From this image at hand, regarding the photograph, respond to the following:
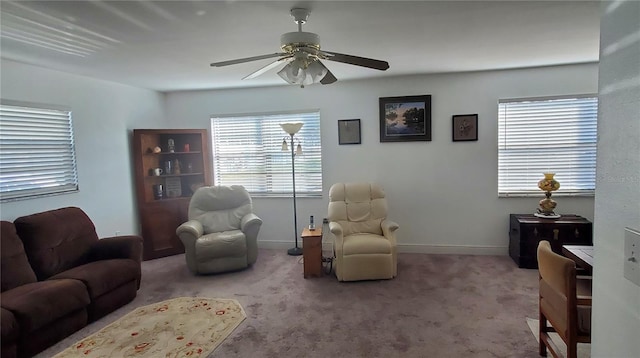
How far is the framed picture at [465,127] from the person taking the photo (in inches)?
182

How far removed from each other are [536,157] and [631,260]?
13.9 feet

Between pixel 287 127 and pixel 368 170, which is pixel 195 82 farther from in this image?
pixel 368 170

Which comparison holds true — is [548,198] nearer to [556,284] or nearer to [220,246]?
[556,284]

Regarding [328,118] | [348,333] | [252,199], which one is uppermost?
[328,118]

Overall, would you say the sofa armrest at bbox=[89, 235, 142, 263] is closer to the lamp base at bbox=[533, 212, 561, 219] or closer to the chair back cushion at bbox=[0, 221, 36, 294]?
the chair back cushion at bbox=[0, 221, 36, 294]

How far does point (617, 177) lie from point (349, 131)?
163 inches

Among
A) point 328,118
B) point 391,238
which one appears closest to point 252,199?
point 328,118

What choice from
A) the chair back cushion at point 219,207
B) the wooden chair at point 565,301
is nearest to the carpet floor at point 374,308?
the wooden chair at point 565,301

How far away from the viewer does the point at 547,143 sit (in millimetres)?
4516

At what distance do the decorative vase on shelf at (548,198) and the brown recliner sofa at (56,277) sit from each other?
4.58 meters

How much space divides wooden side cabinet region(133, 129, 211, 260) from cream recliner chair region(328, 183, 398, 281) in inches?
84.9

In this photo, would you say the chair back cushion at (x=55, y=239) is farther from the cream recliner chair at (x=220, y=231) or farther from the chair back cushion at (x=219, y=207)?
the chair back cushion at (x=219, y=207)

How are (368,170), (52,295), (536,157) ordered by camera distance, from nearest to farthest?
(52,295) → (536,157) → (368,170)

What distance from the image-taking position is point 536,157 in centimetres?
456
